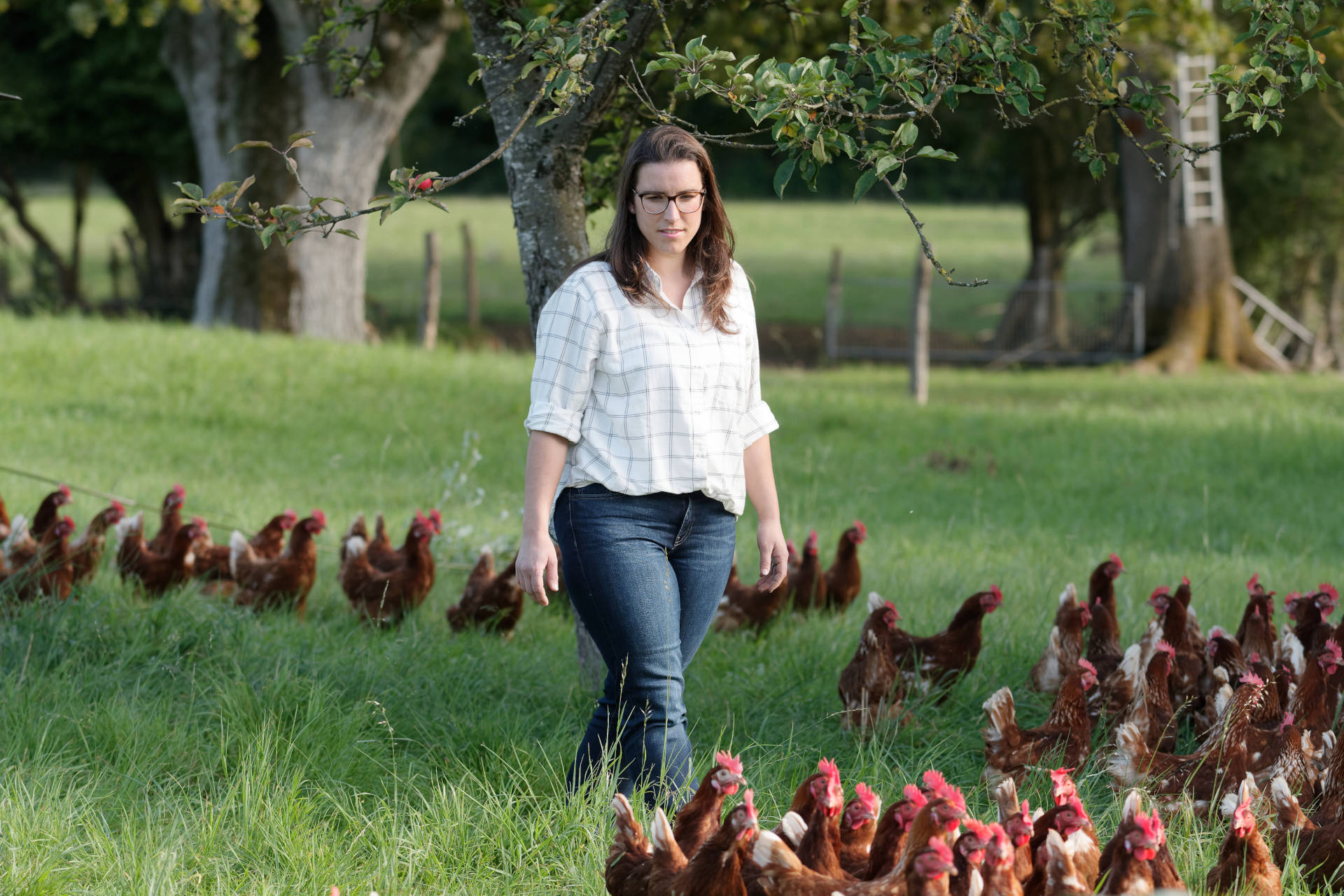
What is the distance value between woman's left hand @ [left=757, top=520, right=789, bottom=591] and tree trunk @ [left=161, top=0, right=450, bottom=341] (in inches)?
474

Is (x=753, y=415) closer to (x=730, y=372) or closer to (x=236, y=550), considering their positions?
(x=730, y=372)

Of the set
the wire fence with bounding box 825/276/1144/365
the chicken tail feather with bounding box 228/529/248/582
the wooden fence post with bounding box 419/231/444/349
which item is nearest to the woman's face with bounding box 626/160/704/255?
the chicken tail feather with bounding box 228/529/248/582

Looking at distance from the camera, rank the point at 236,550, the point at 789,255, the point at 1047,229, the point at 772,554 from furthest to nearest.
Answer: the point at 789,255, the point at 1047,229, the point at 236,550, the point at 772,554

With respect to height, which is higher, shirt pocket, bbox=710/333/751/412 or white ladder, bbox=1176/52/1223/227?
white ladder, bbox=1176/52/1223/227

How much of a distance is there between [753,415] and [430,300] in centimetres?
1443

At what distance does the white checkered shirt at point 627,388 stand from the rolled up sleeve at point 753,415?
0.49ft

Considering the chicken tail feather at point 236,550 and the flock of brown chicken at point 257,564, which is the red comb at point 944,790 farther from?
the chicken tail feather at point 236,550

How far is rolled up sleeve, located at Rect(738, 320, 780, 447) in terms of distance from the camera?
11.2 feet

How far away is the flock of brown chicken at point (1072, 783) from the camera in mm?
2781

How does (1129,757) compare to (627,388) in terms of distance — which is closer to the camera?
(627,388)

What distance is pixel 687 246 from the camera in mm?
3344

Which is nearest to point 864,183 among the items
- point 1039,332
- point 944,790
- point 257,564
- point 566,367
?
point 566,367

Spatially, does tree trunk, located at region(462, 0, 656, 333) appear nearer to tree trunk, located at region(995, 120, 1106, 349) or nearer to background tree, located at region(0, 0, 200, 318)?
background tree, located at region(0, 0, 200, 318)

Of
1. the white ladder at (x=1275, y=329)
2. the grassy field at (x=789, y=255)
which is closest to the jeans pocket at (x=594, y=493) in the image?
the grassy field at (x=789, y=255)
